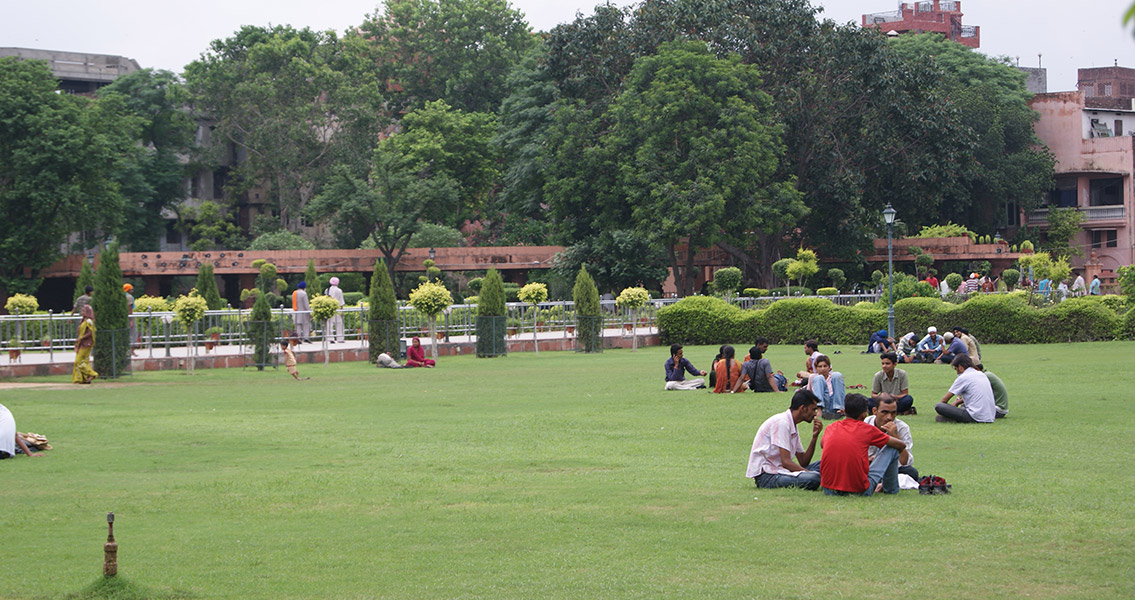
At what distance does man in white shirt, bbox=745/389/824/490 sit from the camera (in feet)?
31.9

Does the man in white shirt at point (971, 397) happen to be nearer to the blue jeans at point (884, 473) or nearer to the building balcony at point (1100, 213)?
the blue jeans at point (884, 473)

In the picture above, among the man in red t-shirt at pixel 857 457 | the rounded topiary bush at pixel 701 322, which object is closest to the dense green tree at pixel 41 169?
the rounded topiary bush at pixel 701 322

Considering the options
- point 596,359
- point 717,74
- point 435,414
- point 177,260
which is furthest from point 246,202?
point 435,414

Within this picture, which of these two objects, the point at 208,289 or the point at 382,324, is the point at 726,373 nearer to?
the point at 382,324

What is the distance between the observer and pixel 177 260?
53.8 meters

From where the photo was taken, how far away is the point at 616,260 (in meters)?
47.2

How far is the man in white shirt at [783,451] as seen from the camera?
31.9 feet

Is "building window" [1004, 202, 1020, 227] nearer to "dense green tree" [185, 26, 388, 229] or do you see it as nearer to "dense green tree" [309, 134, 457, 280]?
"dense green tree" [309, 134, 457, 280]

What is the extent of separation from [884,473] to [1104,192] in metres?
55.7

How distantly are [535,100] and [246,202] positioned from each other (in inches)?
918

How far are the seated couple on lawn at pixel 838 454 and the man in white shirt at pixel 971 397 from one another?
4.17 meters

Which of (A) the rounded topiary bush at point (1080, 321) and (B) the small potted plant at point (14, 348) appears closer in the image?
(B) the small potted plant at point (14, 348)

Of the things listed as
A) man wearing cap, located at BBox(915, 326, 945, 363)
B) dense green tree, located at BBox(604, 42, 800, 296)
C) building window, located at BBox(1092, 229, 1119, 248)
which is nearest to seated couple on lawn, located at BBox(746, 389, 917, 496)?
man wearing cap, located at BBox(915, 326, 945, 363)

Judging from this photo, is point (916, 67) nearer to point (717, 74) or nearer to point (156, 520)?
point (717, 74)
